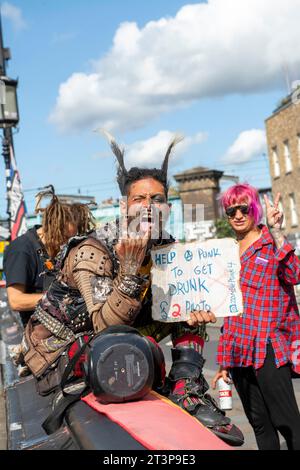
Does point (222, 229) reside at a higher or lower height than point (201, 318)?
higher

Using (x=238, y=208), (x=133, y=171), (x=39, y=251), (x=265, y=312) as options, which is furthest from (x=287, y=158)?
(x=133, y=171)

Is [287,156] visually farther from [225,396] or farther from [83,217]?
[225,396]

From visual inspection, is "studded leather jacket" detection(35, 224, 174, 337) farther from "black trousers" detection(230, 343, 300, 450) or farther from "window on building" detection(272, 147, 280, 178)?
"window on building" detection(272, 147, 280, 178)

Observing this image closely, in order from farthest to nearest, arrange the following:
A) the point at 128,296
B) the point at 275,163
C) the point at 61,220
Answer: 1. the point at 275,163
2. the point at 61,220
3. the point at 128,296

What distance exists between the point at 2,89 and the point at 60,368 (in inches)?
353

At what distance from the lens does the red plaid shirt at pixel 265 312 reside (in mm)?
3979

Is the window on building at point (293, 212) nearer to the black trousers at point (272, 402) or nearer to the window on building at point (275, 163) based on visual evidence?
the window on building at point (275, 163)

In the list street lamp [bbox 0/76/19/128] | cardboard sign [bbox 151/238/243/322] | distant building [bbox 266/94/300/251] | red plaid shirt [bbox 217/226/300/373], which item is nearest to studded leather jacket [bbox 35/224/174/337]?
cardboard sign [bbox 151/238/243/322]

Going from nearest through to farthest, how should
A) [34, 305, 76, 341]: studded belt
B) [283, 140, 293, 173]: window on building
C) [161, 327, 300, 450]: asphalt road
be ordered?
[34, 305, 76, 341]: studded belt
[161, 327, 300, 450]: asphalt road
[283, 140, 293, 173]: window on building

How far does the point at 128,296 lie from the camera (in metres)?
2.92

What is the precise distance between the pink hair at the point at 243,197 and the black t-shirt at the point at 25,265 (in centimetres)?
203

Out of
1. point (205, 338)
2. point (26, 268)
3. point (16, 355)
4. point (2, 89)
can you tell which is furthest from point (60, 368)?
point (2, 89)

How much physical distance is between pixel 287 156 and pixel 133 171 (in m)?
38.7

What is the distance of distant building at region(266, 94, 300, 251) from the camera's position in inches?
1560
